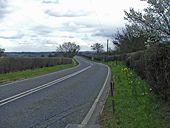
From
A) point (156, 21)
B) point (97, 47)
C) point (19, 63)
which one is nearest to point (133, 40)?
point (19, 63)

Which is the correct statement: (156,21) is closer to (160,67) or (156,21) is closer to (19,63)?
(160,67)

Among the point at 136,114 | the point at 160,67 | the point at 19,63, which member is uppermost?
the point at 160,67

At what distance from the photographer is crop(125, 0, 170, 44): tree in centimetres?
1197

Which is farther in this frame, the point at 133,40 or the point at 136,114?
the point at 133,40

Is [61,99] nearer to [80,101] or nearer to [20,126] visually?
[80,101]

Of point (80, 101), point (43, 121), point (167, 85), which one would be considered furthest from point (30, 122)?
point (80, 101)

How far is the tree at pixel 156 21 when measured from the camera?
39.3 ft

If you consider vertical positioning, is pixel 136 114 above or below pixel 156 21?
below

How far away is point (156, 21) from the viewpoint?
12523mm

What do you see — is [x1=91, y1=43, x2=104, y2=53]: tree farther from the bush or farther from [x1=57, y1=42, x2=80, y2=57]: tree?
the bush

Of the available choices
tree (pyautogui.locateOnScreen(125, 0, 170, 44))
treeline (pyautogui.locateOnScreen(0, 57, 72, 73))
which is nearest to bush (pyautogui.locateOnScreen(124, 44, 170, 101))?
tree (pyautogui.locateOnScreen(125, 0, 170, 44))

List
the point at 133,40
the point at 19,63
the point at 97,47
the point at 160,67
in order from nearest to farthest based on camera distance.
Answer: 1. the point at 160,67
2. the point at 133,40
3. the point at 19,63
4. the point at 97,47

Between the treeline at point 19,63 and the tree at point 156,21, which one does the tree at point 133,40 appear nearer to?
the tree at point 156,21

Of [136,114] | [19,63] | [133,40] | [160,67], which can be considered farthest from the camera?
[19,63]
